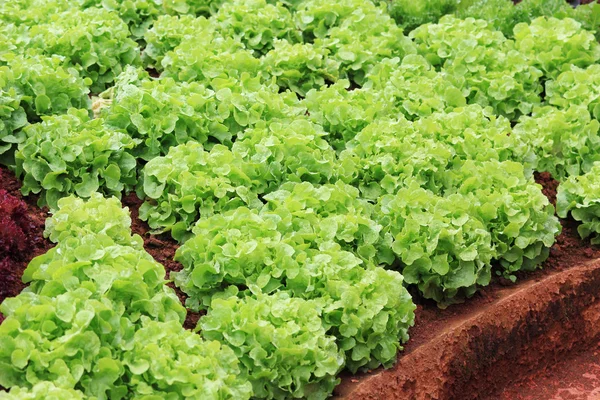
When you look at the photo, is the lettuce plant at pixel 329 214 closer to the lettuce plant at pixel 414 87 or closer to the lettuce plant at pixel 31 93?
the lettuce plant at pixel 414 87

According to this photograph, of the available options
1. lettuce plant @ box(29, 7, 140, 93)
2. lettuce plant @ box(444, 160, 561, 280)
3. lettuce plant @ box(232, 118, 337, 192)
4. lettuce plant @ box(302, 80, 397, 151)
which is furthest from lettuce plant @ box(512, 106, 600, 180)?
lettuce plant @ box(29, 7, 140, 93)

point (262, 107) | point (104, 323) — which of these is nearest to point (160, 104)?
point (262, 107)

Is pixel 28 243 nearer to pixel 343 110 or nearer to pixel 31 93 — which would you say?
pixel 31 93

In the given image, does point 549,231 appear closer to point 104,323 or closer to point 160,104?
point 160,104

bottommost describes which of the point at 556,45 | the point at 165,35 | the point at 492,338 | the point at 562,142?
the point at 492,338

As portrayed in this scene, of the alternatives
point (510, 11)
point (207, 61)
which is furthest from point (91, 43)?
point (510, 11)

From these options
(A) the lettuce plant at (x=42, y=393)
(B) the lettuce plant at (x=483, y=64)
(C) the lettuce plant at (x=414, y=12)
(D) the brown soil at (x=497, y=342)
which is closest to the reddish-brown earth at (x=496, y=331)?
(D) the brown soil at (x=497, y=342)
